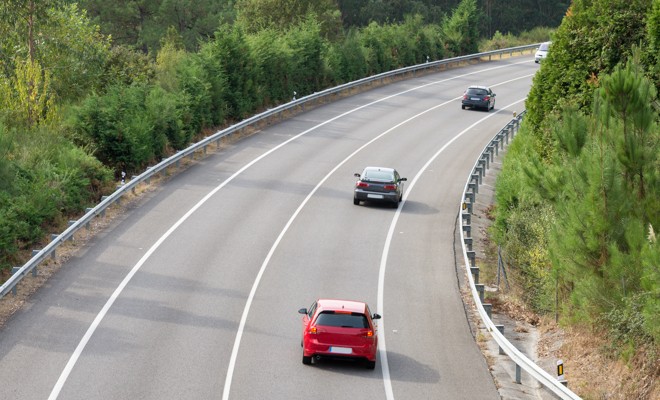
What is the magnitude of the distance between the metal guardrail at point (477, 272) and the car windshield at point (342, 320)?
313 centimetres

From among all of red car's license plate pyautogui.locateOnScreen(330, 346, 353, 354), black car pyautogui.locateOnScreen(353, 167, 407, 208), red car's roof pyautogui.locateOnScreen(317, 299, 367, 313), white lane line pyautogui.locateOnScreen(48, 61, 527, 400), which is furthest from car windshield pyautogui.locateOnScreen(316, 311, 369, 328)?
black car pyautogui.locateOnScreen(353, 167, 407, 208)

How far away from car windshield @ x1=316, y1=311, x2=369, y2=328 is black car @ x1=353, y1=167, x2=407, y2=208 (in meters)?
14.3

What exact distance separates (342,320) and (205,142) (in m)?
21.5

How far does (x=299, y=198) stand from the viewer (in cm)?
3591

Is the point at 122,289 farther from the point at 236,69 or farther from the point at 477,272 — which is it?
the point at 236,69

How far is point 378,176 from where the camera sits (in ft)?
117

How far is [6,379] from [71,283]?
644cm

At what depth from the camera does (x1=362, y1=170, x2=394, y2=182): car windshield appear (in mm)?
35406

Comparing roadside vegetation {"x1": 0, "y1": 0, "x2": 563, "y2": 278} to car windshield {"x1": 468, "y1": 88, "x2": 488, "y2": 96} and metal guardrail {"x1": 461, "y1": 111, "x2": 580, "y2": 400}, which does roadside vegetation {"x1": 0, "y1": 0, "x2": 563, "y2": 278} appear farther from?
metal guardrail {"x1": 461, "y1": 111, "x2": 580, "y2": 400}

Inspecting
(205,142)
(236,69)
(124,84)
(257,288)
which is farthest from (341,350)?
(124,84)

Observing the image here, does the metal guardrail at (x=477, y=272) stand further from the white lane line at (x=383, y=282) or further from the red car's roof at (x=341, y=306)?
the red car's roof at (x=341, y=306)

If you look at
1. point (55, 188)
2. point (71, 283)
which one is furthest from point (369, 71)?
point (71, 283)

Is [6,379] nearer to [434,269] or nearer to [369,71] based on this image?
[434,269]

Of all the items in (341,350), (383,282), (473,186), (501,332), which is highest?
(341,350)
